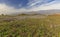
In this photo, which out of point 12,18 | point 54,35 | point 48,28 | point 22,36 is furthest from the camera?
point 12,18

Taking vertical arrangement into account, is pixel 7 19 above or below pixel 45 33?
above

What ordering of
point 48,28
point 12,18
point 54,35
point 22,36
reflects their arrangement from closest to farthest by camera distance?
point 22,36, point 54,35, point 48,28, point 12,18

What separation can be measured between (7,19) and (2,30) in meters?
1.32

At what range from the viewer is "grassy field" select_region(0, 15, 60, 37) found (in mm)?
8008

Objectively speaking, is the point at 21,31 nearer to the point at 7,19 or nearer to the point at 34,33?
the point at 34,33

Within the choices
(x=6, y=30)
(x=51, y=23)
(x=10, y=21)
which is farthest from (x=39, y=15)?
(x=6, y=30)

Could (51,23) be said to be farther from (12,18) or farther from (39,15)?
(12,18)

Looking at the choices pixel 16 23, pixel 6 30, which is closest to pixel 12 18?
pixel 16 23

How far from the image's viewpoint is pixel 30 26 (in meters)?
8.62

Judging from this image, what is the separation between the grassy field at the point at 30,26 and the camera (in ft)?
26.3

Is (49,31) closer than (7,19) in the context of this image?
Yes

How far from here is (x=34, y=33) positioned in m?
8.14

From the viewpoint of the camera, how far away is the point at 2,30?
8000mm

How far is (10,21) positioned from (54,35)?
6.77 ft
